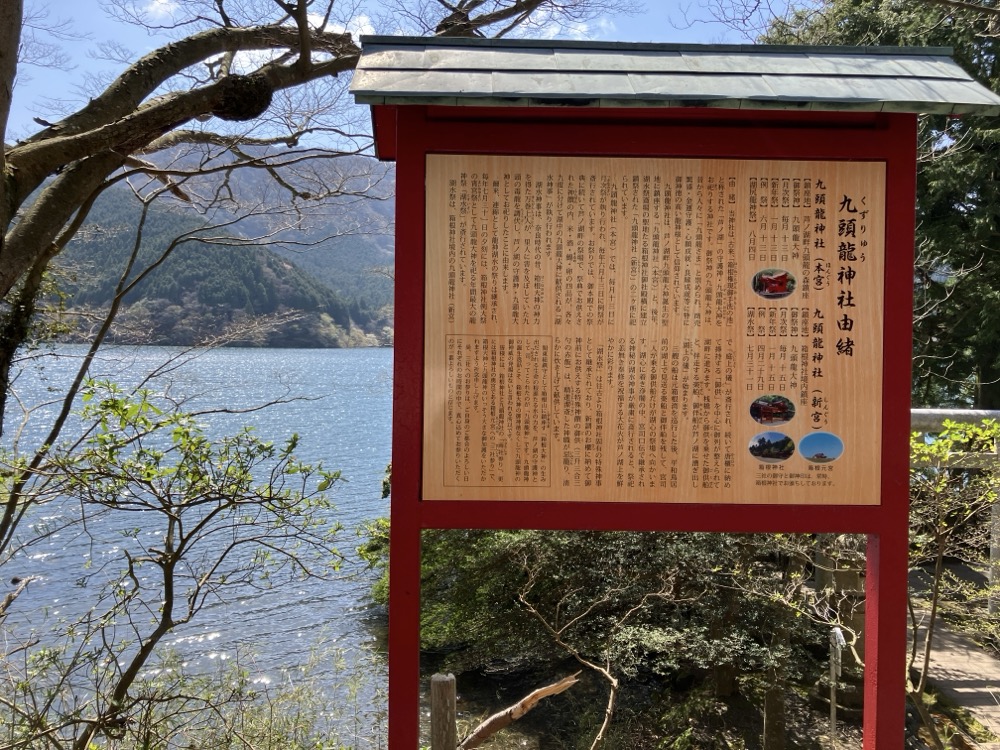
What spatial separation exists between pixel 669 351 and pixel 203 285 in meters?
15.1

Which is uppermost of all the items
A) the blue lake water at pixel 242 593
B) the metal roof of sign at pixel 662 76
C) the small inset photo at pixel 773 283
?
the metal roof of sign at pixel 662 76

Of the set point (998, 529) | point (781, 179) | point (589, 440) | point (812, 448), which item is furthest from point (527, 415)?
point (998, 529)

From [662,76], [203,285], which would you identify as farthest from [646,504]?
[203,285]

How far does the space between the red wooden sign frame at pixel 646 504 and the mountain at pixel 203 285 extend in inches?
95.2

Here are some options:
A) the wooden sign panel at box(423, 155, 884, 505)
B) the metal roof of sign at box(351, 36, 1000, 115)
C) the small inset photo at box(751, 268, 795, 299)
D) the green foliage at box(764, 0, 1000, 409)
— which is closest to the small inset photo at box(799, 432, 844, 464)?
the wooden sign panel at box(423, 155, 884, 505)

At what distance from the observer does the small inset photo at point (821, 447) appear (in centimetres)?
272

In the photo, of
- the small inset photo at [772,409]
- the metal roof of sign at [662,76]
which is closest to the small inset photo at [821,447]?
the small inset photo at [772,409]

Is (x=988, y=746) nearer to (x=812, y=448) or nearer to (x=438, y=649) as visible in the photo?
(x=812, y=448)

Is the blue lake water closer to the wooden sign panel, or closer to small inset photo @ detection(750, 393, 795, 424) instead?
the wooden sign panel

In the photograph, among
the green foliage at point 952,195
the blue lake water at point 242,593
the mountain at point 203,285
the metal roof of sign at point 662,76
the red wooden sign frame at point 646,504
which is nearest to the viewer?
the metal roof of sign at point 662,76

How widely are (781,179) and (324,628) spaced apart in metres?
12.0

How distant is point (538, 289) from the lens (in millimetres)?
2730

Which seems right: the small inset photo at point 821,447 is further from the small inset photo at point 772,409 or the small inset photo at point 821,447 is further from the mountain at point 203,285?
the mountain at point 203,285

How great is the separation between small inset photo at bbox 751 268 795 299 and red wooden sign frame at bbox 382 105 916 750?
1.35 ft
